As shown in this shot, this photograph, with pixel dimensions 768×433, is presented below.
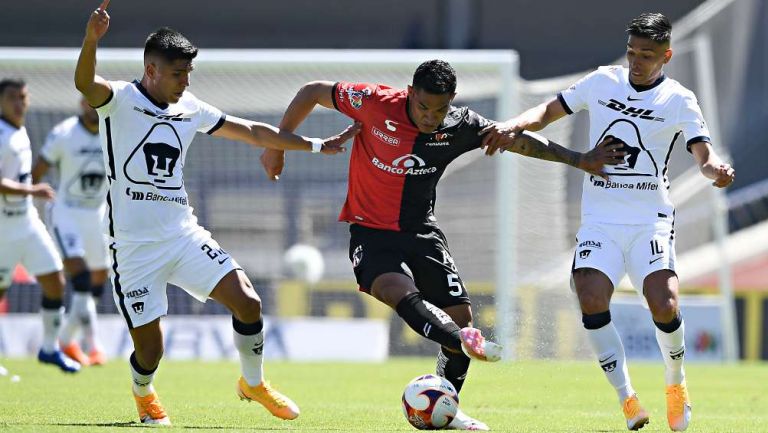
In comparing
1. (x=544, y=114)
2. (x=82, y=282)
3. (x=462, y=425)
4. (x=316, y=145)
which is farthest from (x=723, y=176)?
(x=82, y=282)

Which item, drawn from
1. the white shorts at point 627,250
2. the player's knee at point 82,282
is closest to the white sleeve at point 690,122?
the white shorts at point 627,250

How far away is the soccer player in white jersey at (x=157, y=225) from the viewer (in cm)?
768

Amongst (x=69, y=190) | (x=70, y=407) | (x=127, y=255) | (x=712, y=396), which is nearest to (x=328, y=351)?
(x=69, y=190)

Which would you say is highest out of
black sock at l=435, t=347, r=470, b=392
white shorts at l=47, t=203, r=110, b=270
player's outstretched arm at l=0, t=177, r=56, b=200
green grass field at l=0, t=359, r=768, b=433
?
player's outstretched arm at l=0, t=177, r=56, b=200

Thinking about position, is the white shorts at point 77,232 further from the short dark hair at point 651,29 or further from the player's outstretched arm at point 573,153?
the short dark hair at point 651,29

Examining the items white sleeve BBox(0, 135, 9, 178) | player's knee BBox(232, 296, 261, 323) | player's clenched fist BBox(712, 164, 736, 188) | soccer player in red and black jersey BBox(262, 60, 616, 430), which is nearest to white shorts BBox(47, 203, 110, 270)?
white sleeve BBox(0, 135, 9, 178)

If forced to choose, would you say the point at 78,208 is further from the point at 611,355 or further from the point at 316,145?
the point at 611,355

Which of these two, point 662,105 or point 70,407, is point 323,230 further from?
point 662,105

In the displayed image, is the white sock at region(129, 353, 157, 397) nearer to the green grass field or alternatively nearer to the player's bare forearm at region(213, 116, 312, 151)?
the green grass field

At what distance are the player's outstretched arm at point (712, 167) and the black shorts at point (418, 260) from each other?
1586mm

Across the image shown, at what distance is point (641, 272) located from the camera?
7969 millimetres

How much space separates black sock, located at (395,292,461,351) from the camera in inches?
277

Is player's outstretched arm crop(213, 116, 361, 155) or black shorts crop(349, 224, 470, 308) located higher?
player's outstretched arm crop(213, 116, 361, 155)

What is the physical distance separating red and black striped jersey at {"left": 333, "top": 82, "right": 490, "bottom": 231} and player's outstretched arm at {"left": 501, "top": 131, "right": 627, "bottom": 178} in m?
0.26
